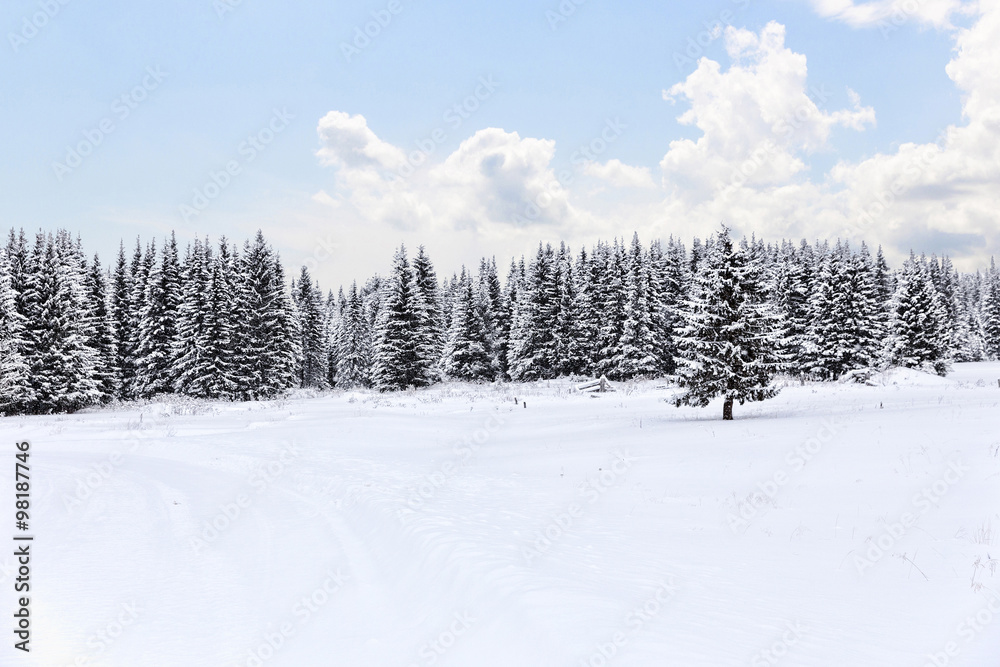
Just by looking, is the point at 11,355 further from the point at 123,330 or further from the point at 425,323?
the point at 425,323

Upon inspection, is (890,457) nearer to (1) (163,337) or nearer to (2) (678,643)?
(2) (678,643)

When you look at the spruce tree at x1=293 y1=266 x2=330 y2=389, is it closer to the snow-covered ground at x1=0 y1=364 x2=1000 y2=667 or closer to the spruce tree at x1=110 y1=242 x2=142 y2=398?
the spruce tree at x1=110 y1=242 x2=142 y2=398

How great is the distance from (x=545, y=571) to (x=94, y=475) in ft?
38.0

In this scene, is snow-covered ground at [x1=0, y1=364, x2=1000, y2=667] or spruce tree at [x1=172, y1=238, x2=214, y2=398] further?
spruce tree at [x1=172, y1=238, x2=214, y2=398]

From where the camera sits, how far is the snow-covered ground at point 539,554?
491 centimetres

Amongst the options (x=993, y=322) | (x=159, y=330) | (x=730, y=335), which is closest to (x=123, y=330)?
(x=159, y=330)

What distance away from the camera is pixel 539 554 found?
714cm

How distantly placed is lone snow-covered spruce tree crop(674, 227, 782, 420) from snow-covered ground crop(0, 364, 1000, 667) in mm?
4348

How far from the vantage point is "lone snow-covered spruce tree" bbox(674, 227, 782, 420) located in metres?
20.1

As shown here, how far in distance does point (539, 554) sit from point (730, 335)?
15805 mm

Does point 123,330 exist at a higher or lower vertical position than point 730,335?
higher

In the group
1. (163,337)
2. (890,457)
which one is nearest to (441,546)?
(890,457)

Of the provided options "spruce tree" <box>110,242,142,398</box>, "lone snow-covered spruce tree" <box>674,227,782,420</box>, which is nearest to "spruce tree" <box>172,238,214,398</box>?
"spruce tree" <box>110,242,142,398</box>

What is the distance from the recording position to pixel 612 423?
2227cm
